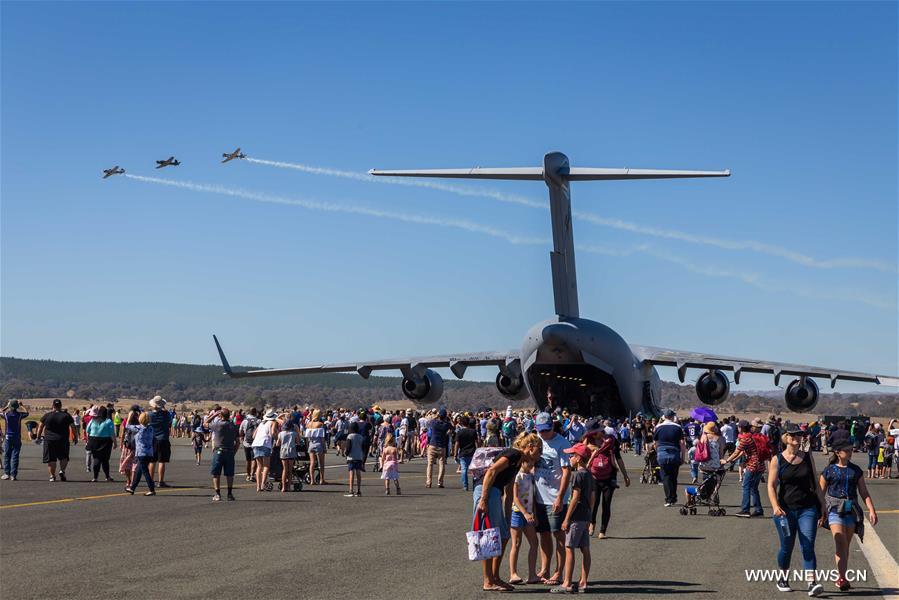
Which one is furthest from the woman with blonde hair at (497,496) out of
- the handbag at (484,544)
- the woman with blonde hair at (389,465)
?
the woman with blonde hair at (389,465)

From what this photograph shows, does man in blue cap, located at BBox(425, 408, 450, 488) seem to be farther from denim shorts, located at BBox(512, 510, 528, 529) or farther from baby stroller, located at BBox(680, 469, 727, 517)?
denim shorts, located at BBox(512, 510, 528, 529)

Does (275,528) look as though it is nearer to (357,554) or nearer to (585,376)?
(357,554)

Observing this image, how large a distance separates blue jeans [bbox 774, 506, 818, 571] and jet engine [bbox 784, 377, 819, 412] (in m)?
29.7

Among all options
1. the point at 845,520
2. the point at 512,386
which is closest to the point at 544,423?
the point at 845,520

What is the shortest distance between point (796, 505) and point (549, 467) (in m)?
2.58

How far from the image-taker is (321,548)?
512 inches

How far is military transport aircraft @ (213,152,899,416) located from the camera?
3412cm

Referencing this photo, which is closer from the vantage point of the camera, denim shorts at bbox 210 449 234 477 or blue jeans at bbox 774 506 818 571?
blue jeans at bbox 774 506 818 571

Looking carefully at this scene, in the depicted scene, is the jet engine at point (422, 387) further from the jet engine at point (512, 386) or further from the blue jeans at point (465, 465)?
the blue jeans at point (465, 465)

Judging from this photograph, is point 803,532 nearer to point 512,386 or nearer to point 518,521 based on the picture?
point 518,521

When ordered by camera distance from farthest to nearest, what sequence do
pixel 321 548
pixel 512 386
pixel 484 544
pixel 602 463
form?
pixel 512 386
pixel 602 463
pixel 321 548
pixel 484 544

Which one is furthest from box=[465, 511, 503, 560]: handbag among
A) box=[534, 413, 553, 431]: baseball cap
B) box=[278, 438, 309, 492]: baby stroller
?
box=[278, 438, 309, 492]: baby stroller

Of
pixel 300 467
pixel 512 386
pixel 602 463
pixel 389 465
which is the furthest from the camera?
pixel 512 386

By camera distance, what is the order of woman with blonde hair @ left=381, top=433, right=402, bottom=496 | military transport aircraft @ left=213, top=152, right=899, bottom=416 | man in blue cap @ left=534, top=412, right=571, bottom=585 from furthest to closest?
1. military transport aircraft @ left=213, top=152, right=899, bottom=416
2. woman with blonde hair @ left=381, top=433, right=402, bottom=496
3. man in blue cap @ left=534, top=412, right=571, bottom=585
